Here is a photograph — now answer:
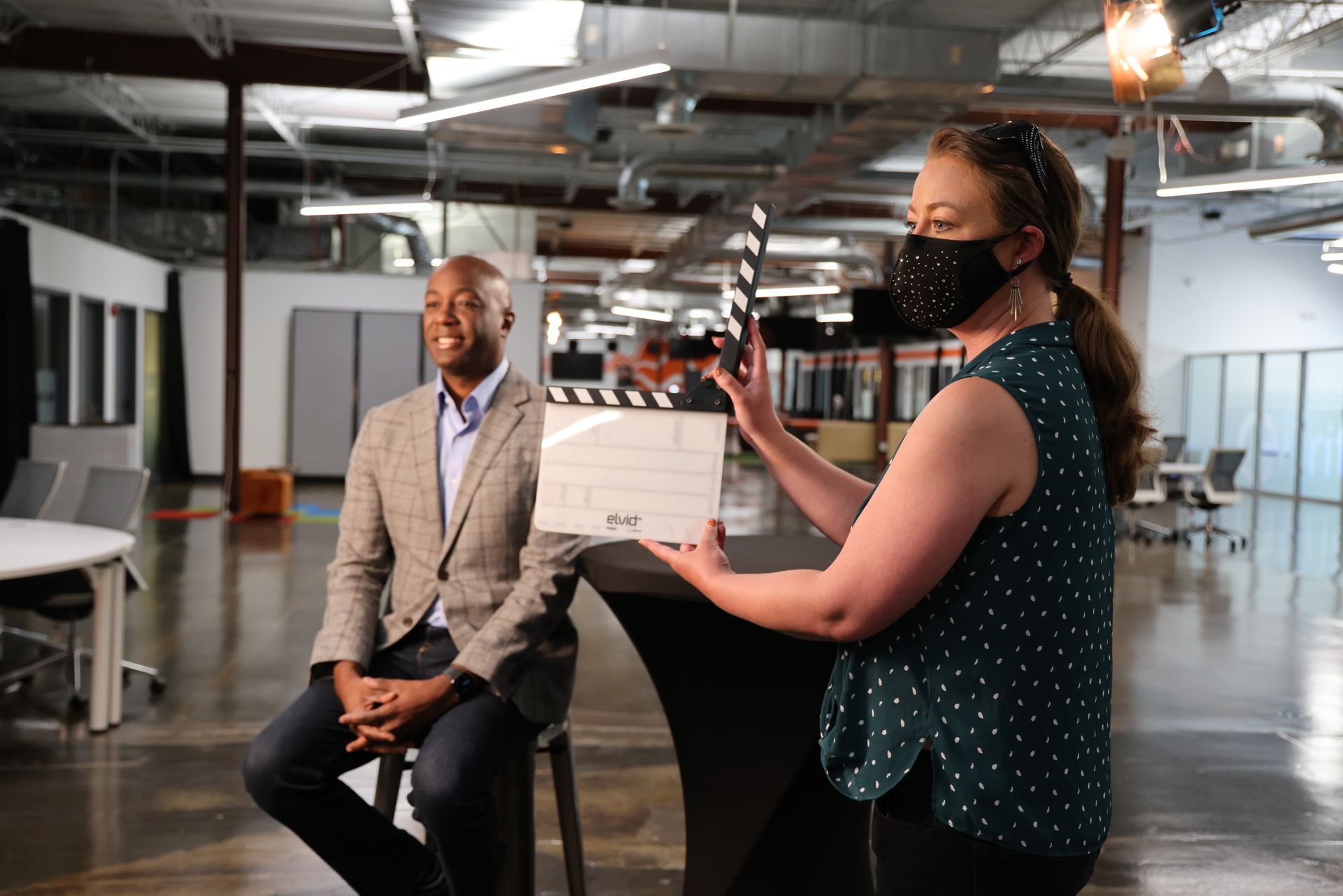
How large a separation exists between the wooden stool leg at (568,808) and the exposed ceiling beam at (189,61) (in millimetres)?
8877

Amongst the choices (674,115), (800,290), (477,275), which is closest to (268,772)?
(477,275)

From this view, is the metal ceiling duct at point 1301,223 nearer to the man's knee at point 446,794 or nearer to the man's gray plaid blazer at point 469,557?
the man's gray plaid blazer at point 469,557

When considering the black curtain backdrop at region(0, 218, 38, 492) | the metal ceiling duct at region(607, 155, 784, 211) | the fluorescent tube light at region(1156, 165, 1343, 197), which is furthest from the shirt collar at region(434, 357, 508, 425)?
the metal ceiling duct at region(607, 155, 784, 211)

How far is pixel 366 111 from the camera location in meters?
12.4

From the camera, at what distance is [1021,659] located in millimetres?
1326

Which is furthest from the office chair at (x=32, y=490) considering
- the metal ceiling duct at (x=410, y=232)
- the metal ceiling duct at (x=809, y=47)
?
the metal ceiling duct at (x=410, y=232)

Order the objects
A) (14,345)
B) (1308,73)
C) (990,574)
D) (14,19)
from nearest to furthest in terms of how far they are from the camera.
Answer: (990,574) < (1308,73) < (14,19) < (14,345)

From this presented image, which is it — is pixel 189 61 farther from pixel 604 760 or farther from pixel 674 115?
pixel 604 760

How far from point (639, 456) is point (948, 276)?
632 mm

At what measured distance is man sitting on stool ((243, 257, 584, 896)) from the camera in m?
2.36

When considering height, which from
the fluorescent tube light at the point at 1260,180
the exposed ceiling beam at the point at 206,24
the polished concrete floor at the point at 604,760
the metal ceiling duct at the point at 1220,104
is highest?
the exposed ceiling beam at the point at 206,24

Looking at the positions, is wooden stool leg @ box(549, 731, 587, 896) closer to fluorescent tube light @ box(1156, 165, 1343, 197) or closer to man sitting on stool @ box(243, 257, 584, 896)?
man sitting on stool @ box(243, 257, 584, 896)

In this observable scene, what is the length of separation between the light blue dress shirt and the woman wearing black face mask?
4.61 feet

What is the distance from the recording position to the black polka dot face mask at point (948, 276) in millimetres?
1394
